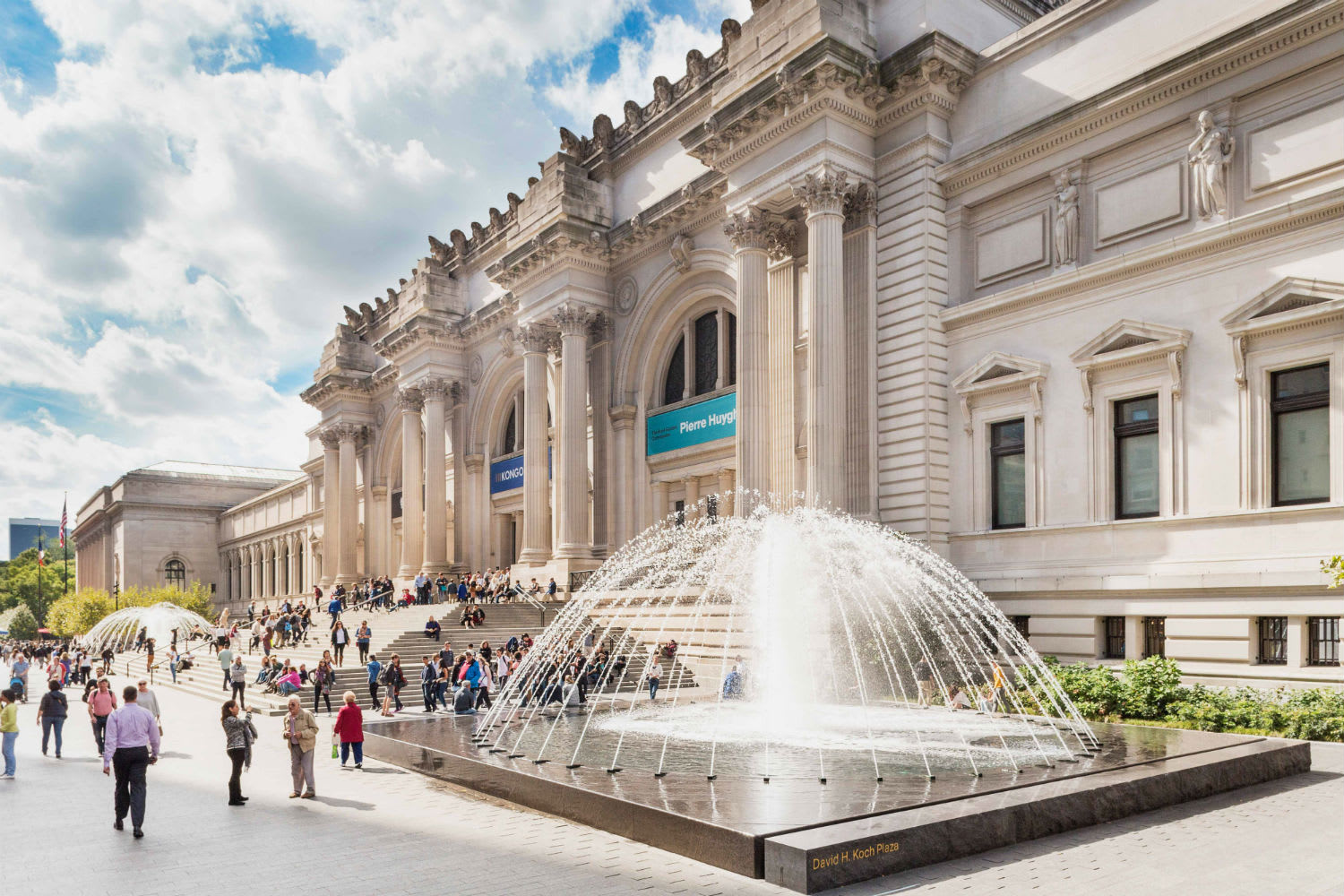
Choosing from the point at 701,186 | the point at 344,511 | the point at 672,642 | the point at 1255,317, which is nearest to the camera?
the point at 1255,317

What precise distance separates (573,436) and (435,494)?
13.3 meters

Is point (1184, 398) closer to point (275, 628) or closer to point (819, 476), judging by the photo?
point (819, 476)

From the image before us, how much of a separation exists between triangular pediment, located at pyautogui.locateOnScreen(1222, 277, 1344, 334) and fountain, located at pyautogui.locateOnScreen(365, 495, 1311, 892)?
25.0 feet

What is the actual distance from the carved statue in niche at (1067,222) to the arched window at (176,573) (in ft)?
306

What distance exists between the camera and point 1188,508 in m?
20.7

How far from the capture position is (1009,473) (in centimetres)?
2464

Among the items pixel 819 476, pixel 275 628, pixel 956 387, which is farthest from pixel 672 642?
pixel 275 628

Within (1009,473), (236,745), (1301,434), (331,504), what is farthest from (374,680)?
(331,504)

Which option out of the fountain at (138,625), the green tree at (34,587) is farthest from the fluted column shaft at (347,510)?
the green tree at (34,587)

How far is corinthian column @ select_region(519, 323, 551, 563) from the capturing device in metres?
39.3

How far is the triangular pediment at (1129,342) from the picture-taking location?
2077cm

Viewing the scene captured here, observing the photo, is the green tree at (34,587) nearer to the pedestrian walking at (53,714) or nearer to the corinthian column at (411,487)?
the corinthian column at (411,487)

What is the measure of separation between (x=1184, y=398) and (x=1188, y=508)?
2.19 metres

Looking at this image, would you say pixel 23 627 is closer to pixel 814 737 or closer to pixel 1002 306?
pixel 1002 306
